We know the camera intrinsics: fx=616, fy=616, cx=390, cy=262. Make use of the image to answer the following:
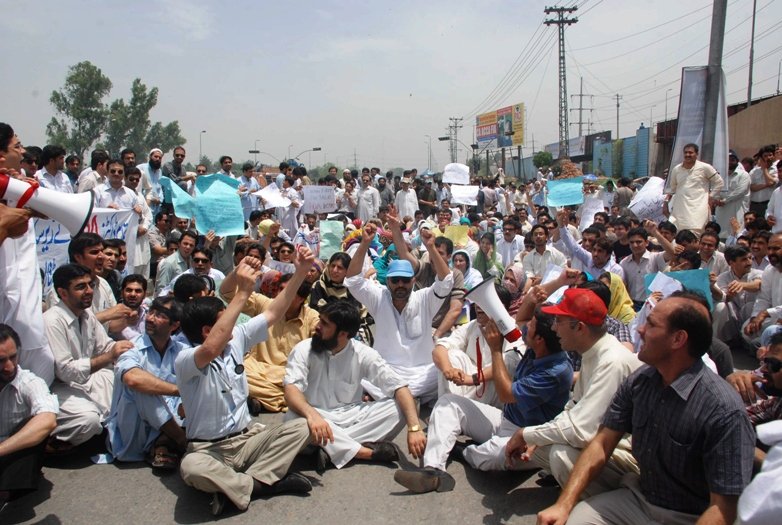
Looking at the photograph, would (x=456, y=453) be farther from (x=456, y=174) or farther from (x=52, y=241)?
(x=456, y=174)

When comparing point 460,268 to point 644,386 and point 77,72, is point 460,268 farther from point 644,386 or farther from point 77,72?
point 77,72

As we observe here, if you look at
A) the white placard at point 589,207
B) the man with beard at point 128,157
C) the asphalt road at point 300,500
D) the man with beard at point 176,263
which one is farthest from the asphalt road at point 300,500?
the white placard at point 589,207

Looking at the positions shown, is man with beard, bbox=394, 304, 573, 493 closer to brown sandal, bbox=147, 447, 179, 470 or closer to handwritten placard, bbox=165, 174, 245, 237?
brown sandal, bbox=147, 447, 179, 470

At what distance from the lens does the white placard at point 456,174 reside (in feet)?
52.2

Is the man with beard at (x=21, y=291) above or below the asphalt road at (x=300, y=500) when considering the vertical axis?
above

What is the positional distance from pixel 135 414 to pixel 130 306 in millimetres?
1111

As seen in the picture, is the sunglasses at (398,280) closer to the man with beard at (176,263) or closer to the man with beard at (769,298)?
the man with beard at (176,263)

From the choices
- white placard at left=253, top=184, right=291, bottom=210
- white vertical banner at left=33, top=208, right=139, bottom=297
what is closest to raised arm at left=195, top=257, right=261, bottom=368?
white vertical banner at left=33, top=208, right=139, bottom=297

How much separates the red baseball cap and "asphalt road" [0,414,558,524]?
4.07ft

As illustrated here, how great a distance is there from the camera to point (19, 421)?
11.7 ft

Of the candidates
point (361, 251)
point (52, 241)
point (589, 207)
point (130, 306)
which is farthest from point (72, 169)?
point (589, 207)

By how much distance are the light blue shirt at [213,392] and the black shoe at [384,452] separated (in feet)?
3.20

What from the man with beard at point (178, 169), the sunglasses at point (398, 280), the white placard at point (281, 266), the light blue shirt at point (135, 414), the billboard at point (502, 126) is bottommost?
the light blue shirt at point (135, 414)

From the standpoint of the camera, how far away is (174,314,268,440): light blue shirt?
12.3ft
